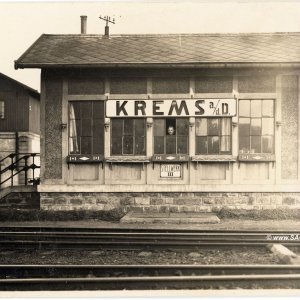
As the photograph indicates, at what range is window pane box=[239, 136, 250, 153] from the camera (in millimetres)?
13656

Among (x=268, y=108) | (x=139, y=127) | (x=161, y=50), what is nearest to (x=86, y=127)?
(x=139, y=127)

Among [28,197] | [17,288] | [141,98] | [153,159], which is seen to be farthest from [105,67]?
[17,288]

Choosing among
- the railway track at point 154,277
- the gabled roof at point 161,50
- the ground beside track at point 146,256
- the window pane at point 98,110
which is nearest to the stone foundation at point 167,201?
the window pane at point 98,110

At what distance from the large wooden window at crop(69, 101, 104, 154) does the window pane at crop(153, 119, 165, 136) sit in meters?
1.63

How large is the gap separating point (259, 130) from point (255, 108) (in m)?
0.68

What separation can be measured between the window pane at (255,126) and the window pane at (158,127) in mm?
2690

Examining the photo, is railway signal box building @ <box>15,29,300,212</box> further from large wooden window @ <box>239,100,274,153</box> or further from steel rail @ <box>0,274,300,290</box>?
steel rail @ <box>0,274,300,290</box>

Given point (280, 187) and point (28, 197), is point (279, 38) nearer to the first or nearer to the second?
point (280, 187)

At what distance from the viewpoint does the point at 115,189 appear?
1368 cm

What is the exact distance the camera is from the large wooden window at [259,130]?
13.7 meters

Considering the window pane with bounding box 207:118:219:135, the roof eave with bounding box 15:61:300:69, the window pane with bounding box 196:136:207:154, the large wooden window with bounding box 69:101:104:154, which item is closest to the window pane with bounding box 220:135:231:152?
the window pane with bounding box 207:118:219:135

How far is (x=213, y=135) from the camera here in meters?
13.8

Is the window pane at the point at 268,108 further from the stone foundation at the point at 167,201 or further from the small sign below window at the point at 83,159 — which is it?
the small sign below window at the point at 83,159

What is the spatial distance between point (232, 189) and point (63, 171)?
5.17 metres
